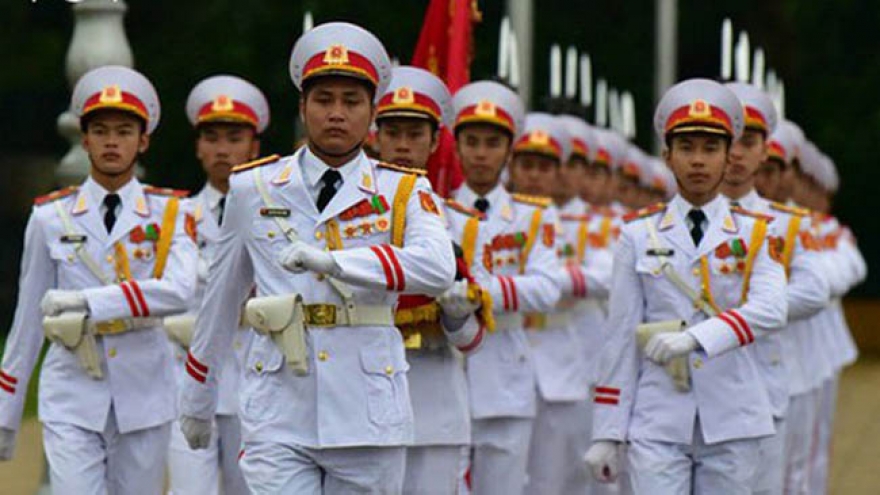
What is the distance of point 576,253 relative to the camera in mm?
15539

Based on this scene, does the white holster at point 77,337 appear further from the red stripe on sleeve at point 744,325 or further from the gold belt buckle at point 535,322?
the gold belt buckle at point 535,322

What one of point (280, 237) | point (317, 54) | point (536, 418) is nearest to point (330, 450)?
point (280, 237)

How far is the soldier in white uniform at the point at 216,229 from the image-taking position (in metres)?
11.7

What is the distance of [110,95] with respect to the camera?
10898 millimetres

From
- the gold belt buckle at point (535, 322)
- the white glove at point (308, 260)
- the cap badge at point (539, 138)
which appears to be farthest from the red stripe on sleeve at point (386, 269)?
the cap badge at point (539, 138)

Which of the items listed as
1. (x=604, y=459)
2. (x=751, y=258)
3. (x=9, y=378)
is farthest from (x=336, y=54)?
(x=9, y=378)

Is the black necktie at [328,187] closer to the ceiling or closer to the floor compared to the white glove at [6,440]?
closer to the ceiling

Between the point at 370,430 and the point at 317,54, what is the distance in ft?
4.22

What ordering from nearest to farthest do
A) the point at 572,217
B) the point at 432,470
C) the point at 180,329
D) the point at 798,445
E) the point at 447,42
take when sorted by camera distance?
the point at 432,470 → the point at 180,329 → the point at 447,42 → the point at 798,445 → the point at 572,217

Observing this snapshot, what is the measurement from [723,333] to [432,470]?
55.7 inches

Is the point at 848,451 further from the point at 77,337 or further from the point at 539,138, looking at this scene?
the point at 77,337

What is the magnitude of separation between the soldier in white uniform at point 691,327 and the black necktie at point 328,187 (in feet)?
5.95

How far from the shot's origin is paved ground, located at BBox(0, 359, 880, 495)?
680 inches

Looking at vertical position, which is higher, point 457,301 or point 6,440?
point 457,301
